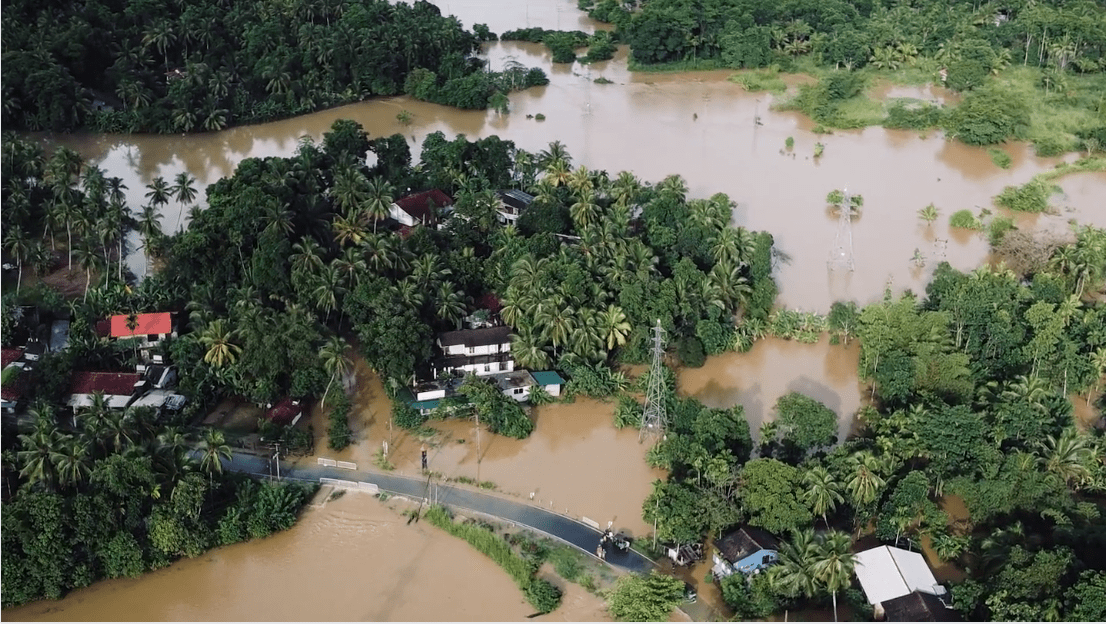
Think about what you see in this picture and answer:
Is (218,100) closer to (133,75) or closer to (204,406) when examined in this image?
(133,75)

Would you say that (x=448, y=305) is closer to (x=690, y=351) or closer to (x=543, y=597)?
(x=690, y=351)

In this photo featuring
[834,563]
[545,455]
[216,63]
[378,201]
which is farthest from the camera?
[216,63]

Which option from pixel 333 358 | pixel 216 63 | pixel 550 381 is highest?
pixel 216 63

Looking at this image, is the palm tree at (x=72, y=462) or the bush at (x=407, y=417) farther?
the bush at (x=407, y=417)

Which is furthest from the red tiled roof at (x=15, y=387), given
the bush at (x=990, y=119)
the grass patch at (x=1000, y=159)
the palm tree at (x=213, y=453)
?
the bush at (x=990, y=119)

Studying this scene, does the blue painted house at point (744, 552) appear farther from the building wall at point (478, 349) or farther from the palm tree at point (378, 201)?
the palm tree at point (378, 201)

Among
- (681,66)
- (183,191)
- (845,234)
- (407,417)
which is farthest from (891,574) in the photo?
(681,66)
